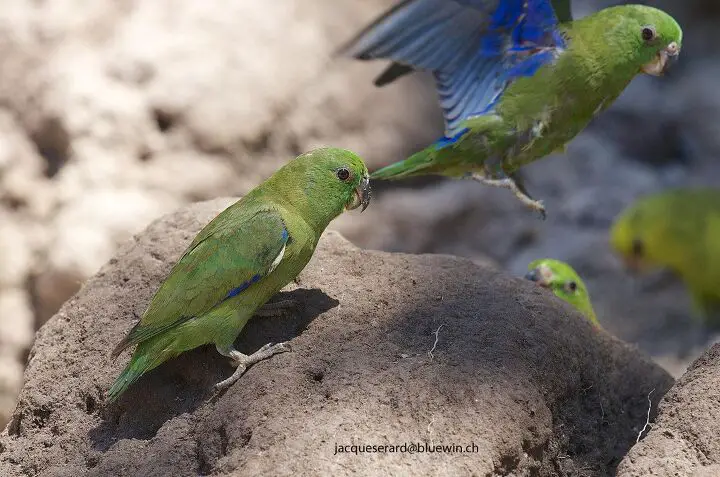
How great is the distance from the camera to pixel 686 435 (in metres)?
2.85

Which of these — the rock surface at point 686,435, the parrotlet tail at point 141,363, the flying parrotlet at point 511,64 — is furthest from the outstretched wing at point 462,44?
the parrotlet tail at point 141,363

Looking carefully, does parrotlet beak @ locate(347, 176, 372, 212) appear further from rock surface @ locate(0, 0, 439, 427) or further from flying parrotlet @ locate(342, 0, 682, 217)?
rock surface @ locate(0, 0, 439, 427)

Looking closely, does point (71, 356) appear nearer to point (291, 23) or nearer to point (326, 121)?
point (326, 121)

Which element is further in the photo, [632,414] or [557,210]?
[557,210]

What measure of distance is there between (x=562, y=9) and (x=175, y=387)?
247 cm

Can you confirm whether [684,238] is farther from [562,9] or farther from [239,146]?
[239,146]

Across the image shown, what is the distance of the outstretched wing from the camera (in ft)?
13.3

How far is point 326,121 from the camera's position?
6480 mm

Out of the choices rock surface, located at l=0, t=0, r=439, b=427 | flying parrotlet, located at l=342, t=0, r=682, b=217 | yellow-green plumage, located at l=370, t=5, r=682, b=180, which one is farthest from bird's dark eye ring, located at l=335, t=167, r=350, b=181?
rock surface, located at l=0, t=0, r=439, b=427

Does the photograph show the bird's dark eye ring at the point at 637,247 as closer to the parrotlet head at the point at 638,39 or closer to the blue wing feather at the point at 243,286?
the parrotlet head at the point at 638,39

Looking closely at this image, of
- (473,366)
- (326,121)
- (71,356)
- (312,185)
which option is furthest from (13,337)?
(473,366)

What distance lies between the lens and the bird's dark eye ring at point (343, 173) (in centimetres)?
314

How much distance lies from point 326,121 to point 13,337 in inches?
102

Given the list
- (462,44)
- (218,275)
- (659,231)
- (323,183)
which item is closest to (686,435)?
(323,183)
